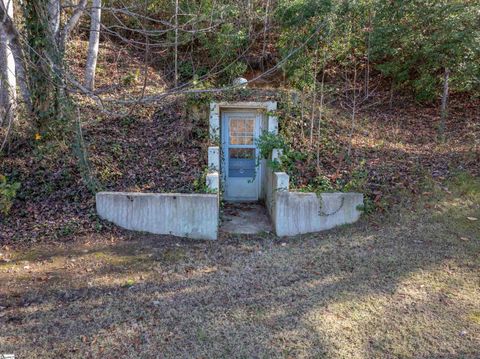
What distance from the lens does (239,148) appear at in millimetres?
7586

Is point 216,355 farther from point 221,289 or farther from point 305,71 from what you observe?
point 305,71

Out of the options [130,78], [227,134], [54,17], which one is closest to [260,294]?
[227,134]

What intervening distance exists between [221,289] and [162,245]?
1.49m

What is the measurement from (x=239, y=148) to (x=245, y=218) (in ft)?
5.27

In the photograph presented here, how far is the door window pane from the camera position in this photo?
24.9ft

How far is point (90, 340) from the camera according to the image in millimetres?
3191

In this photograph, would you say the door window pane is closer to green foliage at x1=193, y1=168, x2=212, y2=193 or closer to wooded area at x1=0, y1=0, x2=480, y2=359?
wooded area at x1=0, y1=0, x2=480, y2=359

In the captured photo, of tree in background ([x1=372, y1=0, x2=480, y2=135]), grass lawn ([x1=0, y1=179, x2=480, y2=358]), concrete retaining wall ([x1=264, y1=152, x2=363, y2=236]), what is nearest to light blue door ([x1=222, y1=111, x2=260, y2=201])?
concrete retaining wall ([x1=264, y1=152, x2=363, y2=236])

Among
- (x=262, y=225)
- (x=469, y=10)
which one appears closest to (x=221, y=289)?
(x=262, y=225)

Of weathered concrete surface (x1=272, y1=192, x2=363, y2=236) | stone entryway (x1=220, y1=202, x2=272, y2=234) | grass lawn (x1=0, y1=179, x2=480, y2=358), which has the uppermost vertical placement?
weathered concrete surface (x1=272, y1=192, x2=363, y2=236)

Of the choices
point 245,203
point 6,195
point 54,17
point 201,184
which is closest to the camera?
point 6,195

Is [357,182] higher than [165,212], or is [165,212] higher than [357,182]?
[357,182]

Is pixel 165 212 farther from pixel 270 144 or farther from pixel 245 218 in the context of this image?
pixel 270 144

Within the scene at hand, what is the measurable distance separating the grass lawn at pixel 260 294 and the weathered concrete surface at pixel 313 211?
22 centimetres
